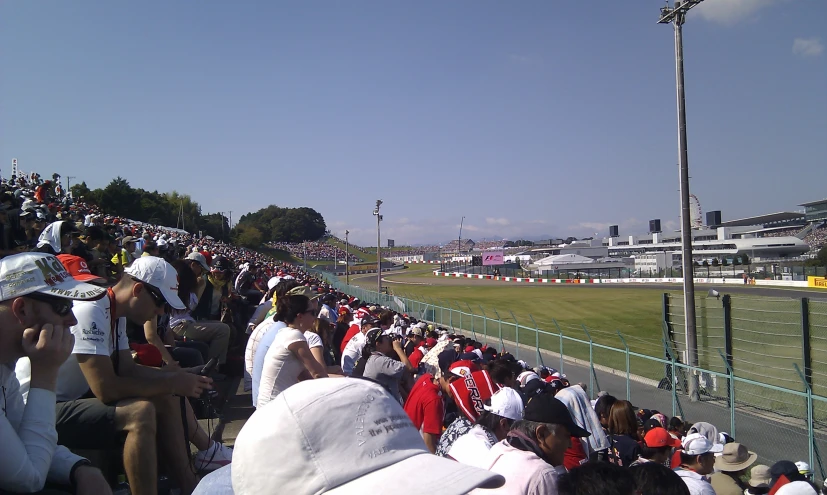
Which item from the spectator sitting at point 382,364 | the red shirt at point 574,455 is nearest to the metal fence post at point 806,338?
the spectator sitting at point 382,364

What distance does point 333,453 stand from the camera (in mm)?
1299

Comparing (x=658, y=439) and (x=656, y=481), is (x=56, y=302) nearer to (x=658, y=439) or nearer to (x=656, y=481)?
(x=656, y=481)

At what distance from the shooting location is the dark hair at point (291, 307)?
Result: 428cm

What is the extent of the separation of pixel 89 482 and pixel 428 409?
8.59 ft

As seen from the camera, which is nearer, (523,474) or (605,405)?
(523,474)

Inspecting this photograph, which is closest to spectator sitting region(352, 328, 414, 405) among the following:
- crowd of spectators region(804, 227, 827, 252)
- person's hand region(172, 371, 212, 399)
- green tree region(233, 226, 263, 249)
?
person's hand region(172, 371, 212, 399)

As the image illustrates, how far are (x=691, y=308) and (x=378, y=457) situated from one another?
1717 cm

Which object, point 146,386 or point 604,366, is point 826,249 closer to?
point 604,366

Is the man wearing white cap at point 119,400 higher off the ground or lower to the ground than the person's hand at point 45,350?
lower

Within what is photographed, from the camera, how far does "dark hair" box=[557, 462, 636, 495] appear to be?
6.90ft

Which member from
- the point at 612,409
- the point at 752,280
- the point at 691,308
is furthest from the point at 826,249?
the point at 612,409

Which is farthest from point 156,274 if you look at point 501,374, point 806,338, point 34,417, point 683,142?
point 683,142

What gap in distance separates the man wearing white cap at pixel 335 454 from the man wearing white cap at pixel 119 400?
1.72 metres

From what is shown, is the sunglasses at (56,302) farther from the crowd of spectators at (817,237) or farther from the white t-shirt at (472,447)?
the crowd of spectators at (817,237)
